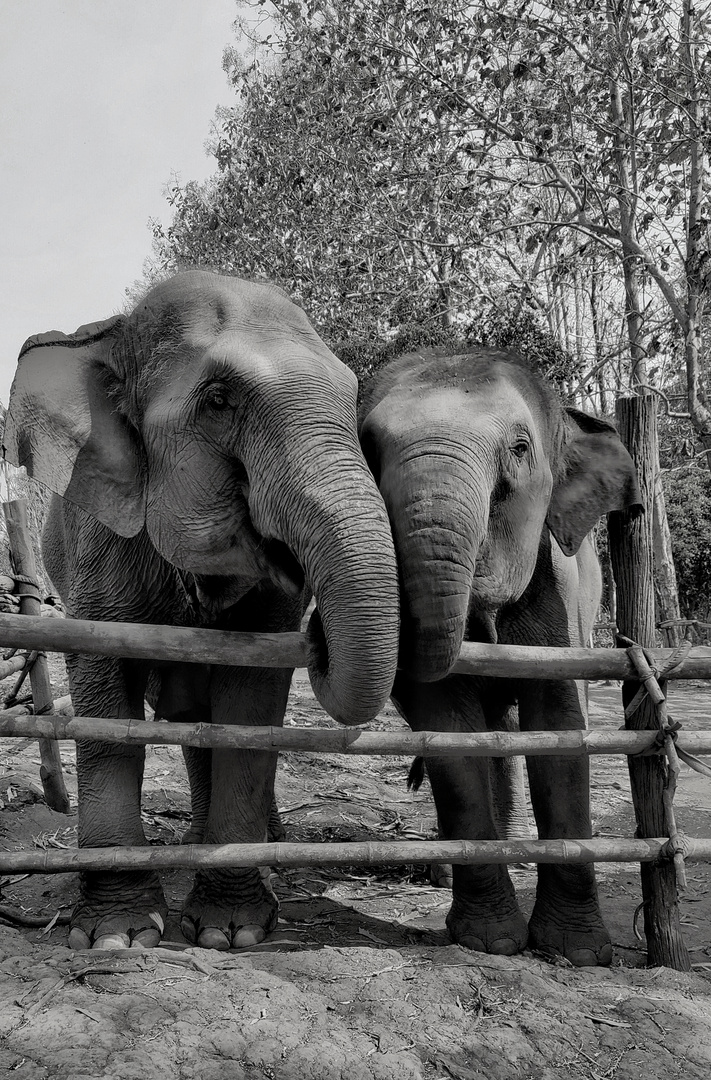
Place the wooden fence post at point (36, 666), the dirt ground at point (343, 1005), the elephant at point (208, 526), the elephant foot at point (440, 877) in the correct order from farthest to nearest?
the wooden fence post at point (36, 666)
the elephant foot at point (440, 877)
the elephant at point (208, 526)
the dirt ground at point (343, 1005)

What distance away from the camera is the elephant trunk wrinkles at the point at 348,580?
285 cm

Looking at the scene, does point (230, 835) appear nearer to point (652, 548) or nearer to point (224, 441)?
point (224, 441)

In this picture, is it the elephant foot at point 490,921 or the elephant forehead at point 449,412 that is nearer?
the elephant forehead at point 449,412

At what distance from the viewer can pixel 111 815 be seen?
12.2 feet

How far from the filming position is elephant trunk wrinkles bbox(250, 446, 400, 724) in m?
2.85

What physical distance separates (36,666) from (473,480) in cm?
408

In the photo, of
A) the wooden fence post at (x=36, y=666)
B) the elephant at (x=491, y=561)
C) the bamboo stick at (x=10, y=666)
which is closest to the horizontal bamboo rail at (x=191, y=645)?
the elephant at (x=491, y=561)

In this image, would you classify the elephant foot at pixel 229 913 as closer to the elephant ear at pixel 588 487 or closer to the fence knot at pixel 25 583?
the elephant ear at pixel 588 487

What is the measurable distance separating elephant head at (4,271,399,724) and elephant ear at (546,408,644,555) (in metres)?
1.19

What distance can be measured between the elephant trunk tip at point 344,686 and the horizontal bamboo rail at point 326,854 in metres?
0.74

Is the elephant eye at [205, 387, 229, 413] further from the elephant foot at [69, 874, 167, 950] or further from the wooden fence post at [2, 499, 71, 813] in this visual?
the wooden fence post at [2, 499, 71, 813]

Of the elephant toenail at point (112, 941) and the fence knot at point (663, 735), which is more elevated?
the fence knot at point (663, 735)

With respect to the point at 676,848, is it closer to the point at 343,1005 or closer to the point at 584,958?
the point at 584,958

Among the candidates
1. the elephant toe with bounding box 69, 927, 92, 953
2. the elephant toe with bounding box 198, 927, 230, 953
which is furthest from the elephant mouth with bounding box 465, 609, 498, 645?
the elephant toe with bounding box 69, 927, 92, 953
